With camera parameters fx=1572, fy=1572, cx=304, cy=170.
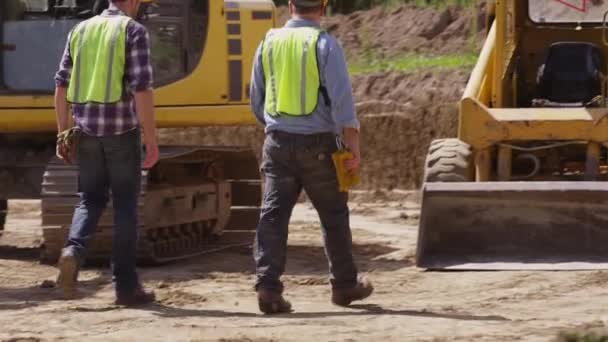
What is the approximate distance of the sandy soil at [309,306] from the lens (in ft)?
26.3

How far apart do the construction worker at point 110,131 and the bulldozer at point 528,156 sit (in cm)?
264

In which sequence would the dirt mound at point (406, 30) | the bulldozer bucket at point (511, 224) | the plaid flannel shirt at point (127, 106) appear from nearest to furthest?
the plaid flannel shirt at point (127, 106) < the bulldozer bucket at point (511, 224) < the dirt mound at point (406, 30)

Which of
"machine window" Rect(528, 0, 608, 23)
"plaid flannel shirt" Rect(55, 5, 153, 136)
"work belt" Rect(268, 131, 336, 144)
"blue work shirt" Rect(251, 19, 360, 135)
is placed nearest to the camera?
"blue work shirt" Rect(251, 19, 360, 135)

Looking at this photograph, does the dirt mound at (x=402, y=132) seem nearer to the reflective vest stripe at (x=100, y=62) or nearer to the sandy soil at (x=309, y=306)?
the sandy soil at (x=309, y=306)

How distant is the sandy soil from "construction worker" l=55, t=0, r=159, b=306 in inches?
12.7

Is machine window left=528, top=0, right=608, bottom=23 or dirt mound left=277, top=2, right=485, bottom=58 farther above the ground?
machine window left=528, top=0, right=608, bottom=23

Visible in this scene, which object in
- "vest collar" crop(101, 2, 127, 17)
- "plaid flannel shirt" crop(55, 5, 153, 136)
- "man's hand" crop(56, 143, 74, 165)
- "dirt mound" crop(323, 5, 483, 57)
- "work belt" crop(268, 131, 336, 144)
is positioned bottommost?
"dirt mound" crop(323, 5, 483, 57)

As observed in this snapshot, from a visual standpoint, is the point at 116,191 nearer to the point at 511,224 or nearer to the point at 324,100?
the point at 324,100

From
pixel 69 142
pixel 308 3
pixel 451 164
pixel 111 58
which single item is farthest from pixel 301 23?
pixel 451 164

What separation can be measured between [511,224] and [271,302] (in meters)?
2.81

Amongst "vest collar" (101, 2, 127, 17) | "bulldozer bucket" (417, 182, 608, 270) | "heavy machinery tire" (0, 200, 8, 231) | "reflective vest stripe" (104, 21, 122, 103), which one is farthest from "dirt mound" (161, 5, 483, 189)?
"reflective vest stripe" (104, 21, 122, 103)

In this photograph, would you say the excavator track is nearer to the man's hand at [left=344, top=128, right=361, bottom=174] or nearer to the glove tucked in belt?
the glove tucked in belt

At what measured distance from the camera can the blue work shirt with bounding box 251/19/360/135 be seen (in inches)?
338

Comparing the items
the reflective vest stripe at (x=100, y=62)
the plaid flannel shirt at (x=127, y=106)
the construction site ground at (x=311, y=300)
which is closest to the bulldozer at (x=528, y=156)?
the construction site ground at (x=311, y=300)
